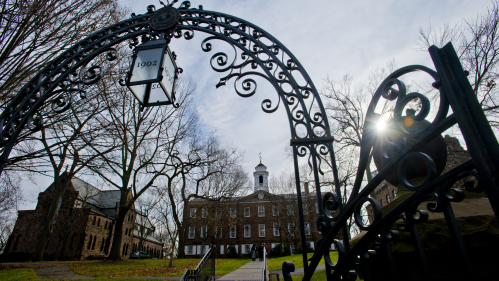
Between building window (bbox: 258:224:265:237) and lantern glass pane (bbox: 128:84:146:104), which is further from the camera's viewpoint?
building window (bbox: 258:224:265:237)

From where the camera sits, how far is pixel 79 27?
577cm

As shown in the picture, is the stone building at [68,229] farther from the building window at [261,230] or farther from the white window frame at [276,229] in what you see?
the white window frame at [276,229]

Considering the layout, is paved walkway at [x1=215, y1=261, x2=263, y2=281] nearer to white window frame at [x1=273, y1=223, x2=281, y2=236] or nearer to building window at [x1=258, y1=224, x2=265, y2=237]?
white window frame at [x1=273, y1=223, x2=281, y2=236]

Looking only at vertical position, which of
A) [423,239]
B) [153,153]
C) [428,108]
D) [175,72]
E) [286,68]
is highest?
[153,153]

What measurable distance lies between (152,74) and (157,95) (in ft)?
1.35

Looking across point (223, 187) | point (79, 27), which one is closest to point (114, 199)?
point (223, 187)

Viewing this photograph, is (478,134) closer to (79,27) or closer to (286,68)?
(286,68)

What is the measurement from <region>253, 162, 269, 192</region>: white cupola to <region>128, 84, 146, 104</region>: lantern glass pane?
4251cm

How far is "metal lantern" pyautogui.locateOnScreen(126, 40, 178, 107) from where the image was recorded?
3381 millimetres

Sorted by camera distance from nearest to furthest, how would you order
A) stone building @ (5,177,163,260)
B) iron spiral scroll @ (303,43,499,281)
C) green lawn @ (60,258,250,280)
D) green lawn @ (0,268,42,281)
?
iron spiral scroll @ (303,43,499,281)
green lawn @ (0,268,42,281)
green lawn @ (60,258,250,280)
stone building @ (5,177,163,260)

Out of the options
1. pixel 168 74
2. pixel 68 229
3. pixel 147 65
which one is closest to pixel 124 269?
pixel 168 74

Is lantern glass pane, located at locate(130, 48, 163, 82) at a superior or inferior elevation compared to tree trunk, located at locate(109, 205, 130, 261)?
superior

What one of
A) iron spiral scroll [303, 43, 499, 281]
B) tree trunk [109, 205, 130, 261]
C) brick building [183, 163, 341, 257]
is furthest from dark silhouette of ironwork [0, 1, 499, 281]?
brick building [183, 163, 341, 257]

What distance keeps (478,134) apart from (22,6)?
632cm
